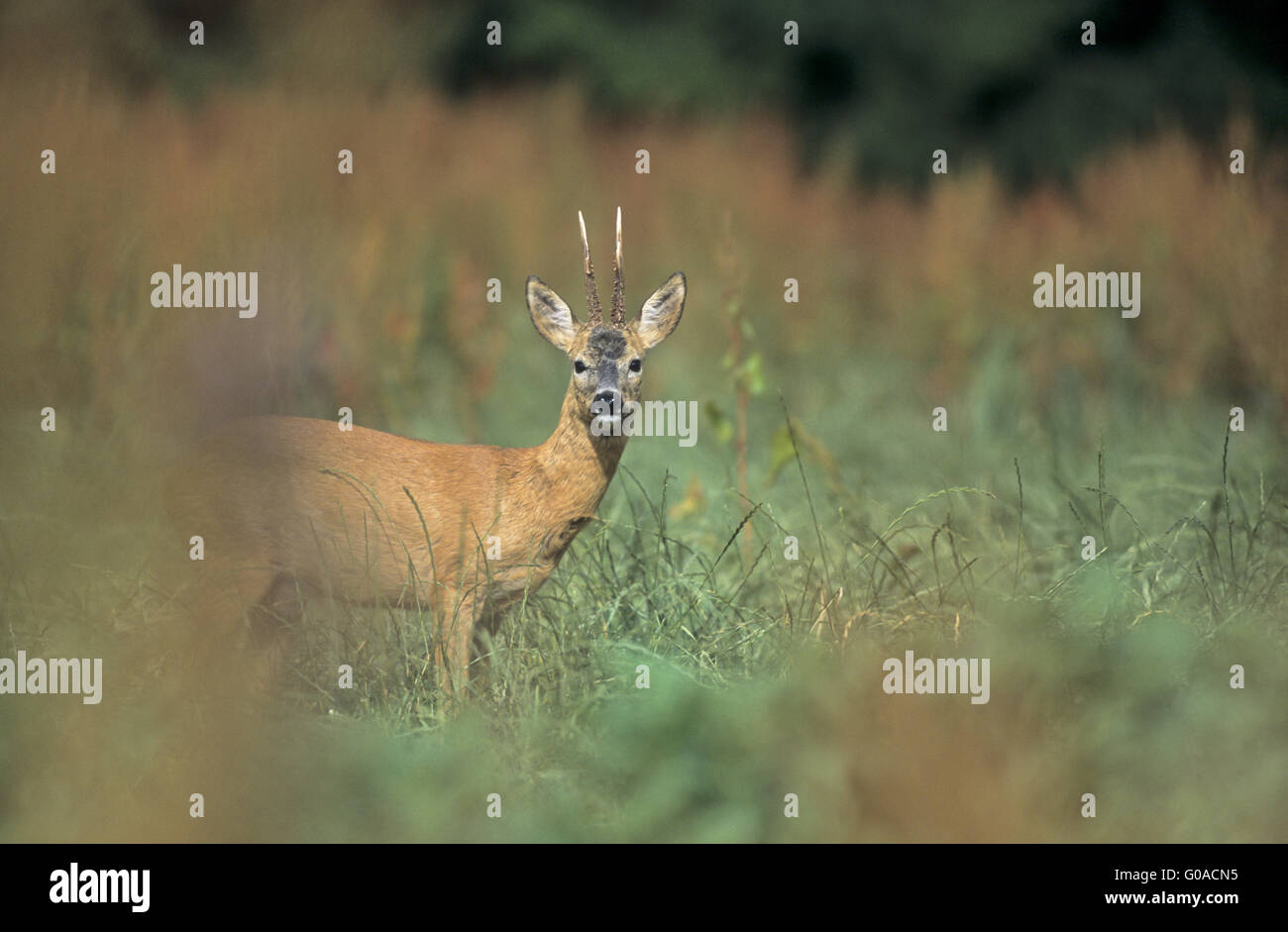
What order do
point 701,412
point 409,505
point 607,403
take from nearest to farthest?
1. point 607,403
2. point 409,505
3. point 701,412

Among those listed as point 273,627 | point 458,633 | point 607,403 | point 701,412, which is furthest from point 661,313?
point 701,412

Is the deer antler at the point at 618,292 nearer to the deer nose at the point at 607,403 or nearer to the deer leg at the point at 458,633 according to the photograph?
the deer nose at the point at 607,403

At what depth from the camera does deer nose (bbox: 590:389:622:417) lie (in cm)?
368

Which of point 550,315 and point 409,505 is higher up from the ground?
point 550,315

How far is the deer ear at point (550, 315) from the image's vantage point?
3.89 m

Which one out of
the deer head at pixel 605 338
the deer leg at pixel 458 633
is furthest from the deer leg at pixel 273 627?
the deer head at pixel 605 338

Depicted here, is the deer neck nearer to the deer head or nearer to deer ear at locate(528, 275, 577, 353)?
the deer head

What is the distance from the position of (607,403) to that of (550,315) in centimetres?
37

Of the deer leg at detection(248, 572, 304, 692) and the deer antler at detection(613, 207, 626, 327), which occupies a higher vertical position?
the deer antler at detection(613, 207, 626, 327)

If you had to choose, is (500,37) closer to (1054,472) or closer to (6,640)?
(1054,472)

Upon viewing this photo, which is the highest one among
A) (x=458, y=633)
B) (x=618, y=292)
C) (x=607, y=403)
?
(x=618, y=292)

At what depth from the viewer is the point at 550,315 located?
3926 millimetres

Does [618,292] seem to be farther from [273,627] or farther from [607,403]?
[273,627]

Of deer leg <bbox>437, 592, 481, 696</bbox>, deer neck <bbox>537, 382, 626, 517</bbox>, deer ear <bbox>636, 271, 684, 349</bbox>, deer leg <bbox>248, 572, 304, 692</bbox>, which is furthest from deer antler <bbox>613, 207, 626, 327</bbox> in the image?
deer leg <bbox>248, 572, 304, 692</bbox>
